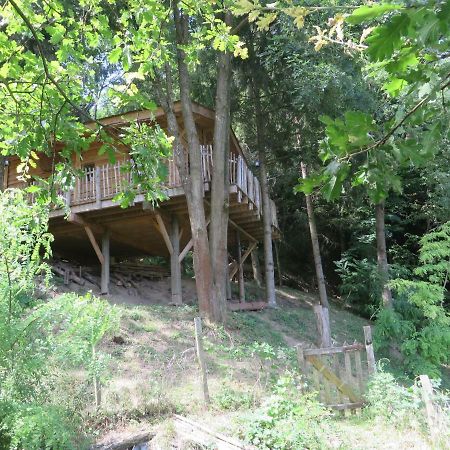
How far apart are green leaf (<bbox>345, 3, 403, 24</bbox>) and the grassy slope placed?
4824 millimetres

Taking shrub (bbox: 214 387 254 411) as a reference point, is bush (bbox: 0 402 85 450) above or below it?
above

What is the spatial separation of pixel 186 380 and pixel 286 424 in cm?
279

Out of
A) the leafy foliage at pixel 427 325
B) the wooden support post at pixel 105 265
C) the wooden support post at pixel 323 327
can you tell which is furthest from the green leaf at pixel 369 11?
the wooden support post at pixel 105 265

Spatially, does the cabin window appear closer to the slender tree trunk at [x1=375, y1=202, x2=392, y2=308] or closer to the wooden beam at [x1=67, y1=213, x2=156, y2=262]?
the wooden beam at [x1=67, y1=213, x2=156, y2=262]

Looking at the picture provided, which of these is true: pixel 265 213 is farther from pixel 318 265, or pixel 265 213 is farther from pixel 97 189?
pixel 97 189

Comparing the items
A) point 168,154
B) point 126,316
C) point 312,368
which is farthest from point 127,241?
point 168,154

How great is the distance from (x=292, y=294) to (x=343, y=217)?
14.1ft

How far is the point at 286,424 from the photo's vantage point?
5.09 meters

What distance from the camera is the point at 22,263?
17.1 feet

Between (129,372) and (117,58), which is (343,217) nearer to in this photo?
(129,372)

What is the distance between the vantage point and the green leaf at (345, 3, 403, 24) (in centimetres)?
120

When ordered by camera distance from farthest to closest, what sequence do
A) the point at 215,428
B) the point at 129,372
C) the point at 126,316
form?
the point at 126,316 < the point at 129,372 < the point at 215,428

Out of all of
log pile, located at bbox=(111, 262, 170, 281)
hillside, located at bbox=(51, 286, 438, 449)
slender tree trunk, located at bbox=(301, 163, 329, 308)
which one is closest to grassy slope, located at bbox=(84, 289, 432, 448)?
hillside, located at bbox=(51, 286, 438, 449)

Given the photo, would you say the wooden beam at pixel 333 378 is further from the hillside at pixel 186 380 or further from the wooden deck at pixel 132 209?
A: the wooden deck at pixel 132 209
